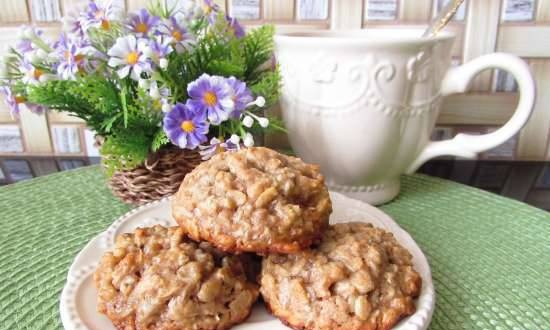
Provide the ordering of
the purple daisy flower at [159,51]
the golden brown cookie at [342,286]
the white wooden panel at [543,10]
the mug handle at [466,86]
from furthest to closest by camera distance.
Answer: the white wooden panel at [543,10] < the mug handle at [466,86] < the purple daisy flower at [159,51] < the golden brown cookie at [342,286]

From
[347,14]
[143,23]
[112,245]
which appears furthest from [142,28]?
[347,14]

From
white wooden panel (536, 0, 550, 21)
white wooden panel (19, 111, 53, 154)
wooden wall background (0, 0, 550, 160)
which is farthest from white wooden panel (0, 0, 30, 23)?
white wooden panel (536, 0, 550, 21)

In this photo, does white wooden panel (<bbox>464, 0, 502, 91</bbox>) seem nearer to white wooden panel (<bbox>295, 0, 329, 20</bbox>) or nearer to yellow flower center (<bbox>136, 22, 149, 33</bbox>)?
white wooden panel (<bbox>295, 0, 329, 20</bbox>)

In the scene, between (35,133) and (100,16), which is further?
(35,133)

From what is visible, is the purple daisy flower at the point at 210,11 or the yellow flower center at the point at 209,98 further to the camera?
the purple daisy flower at the point at 210,11

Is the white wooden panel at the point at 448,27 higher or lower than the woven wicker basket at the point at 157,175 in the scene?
higher

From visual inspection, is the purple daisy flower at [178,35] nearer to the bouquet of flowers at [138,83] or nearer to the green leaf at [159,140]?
the bouquet of flowers at [138,83]

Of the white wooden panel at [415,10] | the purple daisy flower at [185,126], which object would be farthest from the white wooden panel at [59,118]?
the white wooden panel at [415,10]

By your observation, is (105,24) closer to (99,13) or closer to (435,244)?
(99,13)
